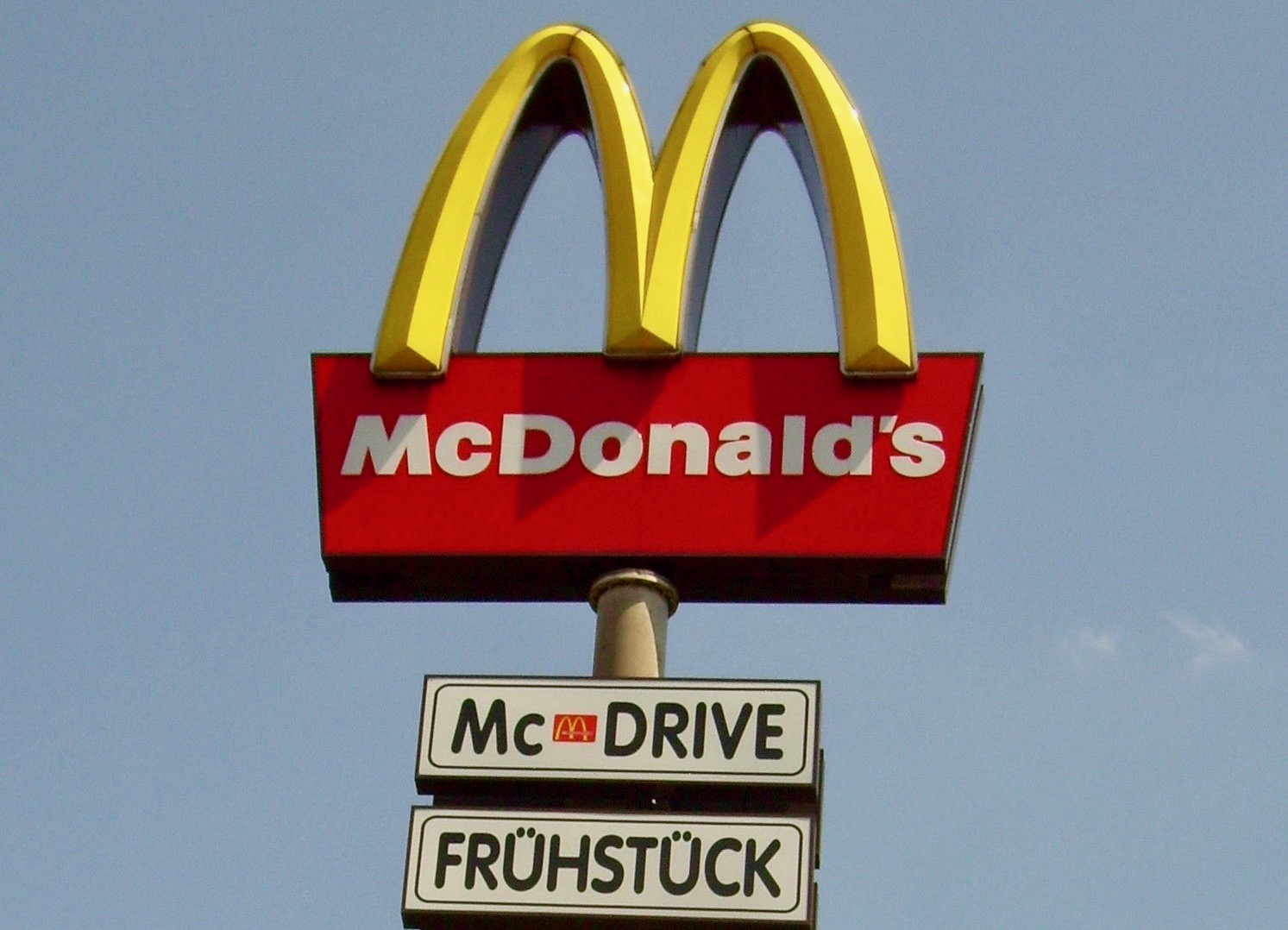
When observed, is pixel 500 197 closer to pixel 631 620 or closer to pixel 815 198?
pixel 815 198

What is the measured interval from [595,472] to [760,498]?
3.12 feet

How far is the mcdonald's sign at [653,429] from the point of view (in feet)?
50.2

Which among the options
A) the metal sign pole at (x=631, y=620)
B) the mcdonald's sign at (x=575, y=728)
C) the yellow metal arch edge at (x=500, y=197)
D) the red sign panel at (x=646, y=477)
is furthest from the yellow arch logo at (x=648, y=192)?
the mcdonald's sign at (x=575, y=728)

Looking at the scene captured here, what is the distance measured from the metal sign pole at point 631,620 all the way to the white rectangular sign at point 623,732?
0.96 feet

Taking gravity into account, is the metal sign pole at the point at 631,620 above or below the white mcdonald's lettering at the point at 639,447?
below

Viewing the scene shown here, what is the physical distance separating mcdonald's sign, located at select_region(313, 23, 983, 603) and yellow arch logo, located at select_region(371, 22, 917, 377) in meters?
0.02

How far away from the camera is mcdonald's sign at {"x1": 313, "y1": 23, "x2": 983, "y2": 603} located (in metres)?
15.3

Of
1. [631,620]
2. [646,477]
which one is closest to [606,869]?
[631,620]

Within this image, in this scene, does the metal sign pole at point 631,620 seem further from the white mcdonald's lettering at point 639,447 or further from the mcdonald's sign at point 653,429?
the white mcdonald's lettering at point 639,447

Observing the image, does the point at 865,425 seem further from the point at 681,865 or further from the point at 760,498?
the point at 681,865

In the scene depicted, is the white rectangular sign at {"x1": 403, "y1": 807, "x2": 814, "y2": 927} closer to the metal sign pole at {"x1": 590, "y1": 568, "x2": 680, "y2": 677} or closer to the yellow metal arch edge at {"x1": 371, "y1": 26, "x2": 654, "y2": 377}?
the metal sign pole at {"x1": 590, "y1": 568, "x2": 680, "y2": 677}

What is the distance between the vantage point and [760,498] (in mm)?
15375

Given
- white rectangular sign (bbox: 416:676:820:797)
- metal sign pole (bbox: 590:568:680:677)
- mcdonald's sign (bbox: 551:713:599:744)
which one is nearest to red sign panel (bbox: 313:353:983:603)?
metal sign pole (bbox: 590:568:680:677)

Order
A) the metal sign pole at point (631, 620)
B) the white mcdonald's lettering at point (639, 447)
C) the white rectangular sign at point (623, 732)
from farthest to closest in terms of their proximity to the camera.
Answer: the white mcdonald's lettering at point (639, 447)
the metal sign pole at point (631, 620)
the white rectangular sign at point (623, 732)
